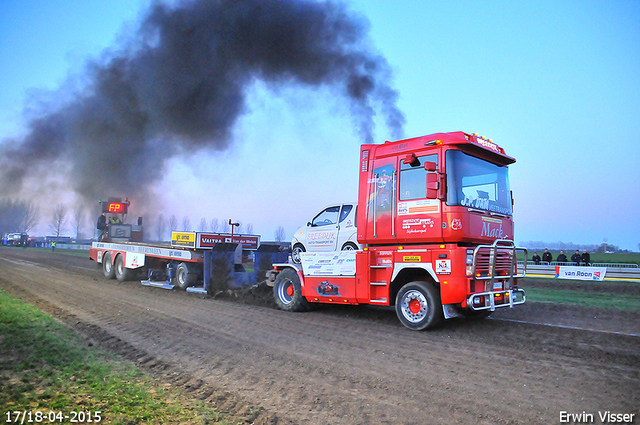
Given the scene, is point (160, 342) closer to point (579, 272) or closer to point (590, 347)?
point (590, 347)

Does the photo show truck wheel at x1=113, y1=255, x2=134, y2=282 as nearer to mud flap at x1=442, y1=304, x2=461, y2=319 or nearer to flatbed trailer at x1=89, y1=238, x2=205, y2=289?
flatbed trailer at x1=89, y1=238, x2=205, y2=289

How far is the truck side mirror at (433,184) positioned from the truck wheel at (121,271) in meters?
13.7

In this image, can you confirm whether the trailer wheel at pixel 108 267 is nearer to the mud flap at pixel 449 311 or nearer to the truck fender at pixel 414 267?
the truck fender at pixel 414 267

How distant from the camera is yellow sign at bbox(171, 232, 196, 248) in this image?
1334cm

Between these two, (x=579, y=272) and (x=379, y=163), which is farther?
(x=579, y=272)

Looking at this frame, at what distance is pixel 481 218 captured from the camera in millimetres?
7719

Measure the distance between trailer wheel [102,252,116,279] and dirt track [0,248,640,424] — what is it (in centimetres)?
783

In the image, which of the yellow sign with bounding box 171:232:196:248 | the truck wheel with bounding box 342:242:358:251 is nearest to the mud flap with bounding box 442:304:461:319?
the truck wheel with bounding box 342:242:358:251

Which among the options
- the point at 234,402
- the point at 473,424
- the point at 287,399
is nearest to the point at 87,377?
the point at 234,402

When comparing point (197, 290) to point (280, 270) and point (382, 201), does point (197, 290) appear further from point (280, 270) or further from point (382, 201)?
point (382, 201)

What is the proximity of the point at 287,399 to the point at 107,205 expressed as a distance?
61.6ft

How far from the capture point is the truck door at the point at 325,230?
11.8 m

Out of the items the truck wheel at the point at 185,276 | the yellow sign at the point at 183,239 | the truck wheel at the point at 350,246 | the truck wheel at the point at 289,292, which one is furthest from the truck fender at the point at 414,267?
the truck wheel at the point at 185,276

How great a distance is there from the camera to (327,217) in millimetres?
12125
